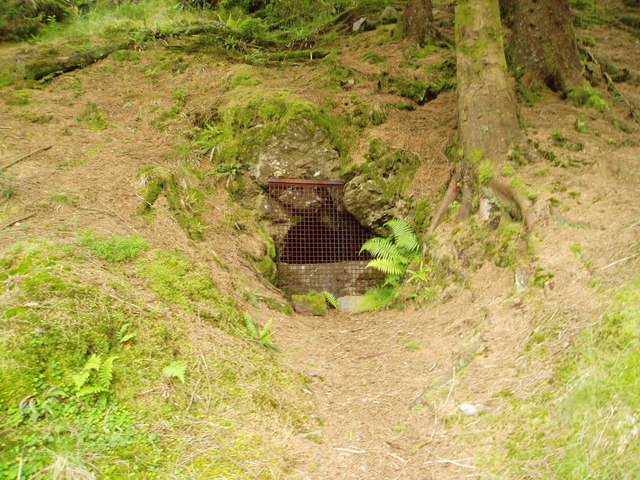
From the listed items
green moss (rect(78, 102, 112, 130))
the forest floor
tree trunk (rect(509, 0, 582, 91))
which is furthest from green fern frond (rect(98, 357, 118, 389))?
tree trunk (rect(509, 0, 582, 91))

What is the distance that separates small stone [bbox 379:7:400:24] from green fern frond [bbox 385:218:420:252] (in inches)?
275

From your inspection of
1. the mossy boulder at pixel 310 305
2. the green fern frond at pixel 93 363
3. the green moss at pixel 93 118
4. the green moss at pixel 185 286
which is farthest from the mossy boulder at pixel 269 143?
the green fern frond at pixel 93 363

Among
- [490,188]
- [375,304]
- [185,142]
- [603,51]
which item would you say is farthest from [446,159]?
[603,51]

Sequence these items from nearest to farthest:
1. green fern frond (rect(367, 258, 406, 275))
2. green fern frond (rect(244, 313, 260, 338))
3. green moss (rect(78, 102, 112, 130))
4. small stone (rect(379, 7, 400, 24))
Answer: green fern frond (rect(244, 313, 260, 338)) → green fern frond (rect(367, 258, 406, 275)) → green moss (rect(78, 102, 112, 130)) → small stone (rect(379, 7, 400, 24))

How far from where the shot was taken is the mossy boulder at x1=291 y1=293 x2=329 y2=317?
19.7ft

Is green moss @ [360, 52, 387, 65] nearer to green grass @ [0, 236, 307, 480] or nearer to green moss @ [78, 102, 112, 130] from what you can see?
green moss @ [78, 102, 112, 130]

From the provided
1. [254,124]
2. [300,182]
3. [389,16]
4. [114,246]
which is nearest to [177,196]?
[114,246]

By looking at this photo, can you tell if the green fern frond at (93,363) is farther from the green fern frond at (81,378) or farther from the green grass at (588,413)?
the green grass at (588,413)

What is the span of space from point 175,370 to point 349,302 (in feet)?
12.8

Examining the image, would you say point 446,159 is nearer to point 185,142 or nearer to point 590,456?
point 185,142

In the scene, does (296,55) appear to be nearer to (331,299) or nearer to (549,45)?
(549,45)

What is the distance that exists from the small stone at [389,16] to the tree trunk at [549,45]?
13.9 feet

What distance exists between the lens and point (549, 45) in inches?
272

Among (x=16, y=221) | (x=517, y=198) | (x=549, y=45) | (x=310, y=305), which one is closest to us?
(x=16, y=221)
